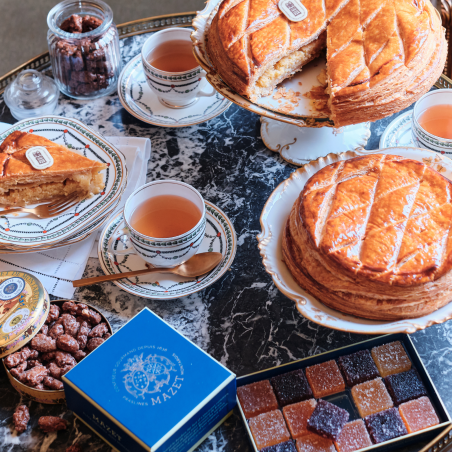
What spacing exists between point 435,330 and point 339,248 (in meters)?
0.46

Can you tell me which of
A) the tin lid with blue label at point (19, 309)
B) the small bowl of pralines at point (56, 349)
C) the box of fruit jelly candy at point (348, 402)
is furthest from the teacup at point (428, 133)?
the tin lid with blue label at point (19, 309)

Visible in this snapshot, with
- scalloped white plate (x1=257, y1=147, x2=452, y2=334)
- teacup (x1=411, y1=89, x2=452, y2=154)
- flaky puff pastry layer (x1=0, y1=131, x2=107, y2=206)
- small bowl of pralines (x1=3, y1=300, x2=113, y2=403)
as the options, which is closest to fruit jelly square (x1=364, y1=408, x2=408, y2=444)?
scalloped white plate (x1=257, y1=147, x2=452, y2=334)

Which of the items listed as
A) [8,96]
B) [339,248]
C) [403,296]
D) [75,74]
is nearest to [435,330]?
[403,296]

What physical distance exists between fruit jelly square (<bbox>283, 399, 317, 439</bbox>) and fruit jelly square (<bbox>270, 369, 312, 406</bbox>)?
17 millimetres

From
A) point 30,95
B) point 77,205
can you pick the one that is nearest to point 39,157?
point 77,205

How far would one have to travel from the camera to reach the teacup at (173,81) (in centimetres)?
185

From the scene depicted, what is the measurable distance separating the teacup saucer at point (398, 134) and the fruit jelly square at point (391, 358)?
28.5 inches

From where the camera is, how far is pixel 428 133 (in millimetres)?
1642

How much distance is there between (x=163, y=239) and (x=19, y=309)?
1.31ft

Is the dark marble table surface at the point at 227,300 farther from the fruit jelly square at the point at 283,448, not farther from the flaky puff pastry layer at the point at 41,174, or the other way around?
the flaky puff pastry layer at the point at 41,174

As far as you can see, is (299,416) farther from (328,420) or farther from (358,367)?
(358,367)

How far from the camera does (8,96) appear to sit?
75.7 inches

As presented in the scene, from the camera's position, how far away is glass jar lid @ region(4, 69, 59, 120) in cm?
191

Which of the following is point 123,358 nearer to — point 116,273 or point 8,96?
point 116,273
